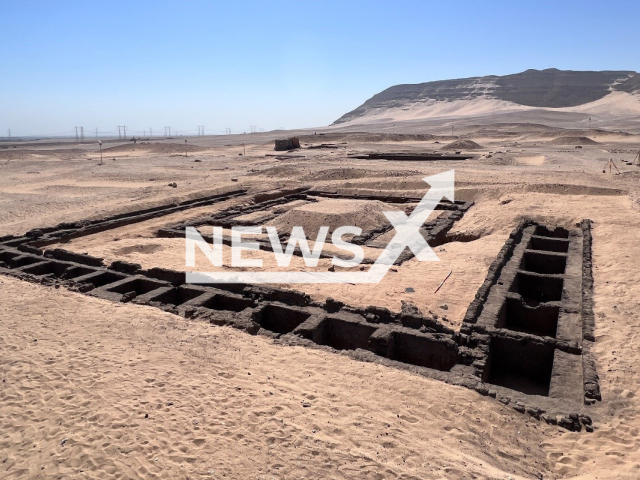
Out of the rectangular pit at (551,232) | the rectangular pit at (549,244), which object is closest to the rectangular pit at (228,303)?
the rectangular pit at (549,244)

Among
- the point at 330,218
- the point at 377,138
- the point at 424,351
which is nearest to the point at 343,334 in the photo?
the point at 424,351

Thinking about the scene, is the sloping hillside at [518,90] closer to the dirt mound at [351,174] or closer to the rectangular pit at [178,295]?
the dirt mound at [351,174]

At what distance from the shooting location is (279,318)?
934 cm

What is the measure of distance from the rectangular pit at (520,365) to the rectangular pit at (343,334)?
214 cm

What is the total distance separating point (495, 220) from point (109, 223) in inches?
537

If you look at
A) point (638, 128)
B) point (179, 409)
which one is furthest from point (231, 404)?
point (638, 128)

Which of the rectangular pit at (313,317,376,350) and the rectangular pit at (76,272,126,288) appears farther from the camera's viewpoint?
the rectangular pit at (76,272,126,288)

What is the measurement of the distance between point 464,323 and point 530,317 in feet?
6.81

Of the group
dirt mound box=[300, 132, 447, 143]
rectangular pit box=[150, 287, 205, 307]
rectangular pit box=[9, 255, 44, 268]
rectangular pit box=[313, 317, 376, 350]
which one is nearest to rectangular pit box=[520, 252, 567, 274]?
rectangular pit box=[313, 317, 376, 350]

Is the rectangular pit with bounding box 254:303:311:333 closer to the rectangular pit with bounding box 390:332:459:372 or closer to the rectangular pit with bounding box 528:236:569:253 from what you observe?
the rectangular pit with bounding box 390:332:459:372

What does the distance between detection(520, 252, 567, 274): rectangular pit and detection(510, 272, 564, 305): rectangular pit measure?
111cm

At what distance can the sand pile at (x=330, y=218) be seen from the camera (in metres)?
15.7

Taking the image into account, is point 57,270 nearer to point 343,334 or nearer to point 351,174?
point 343,334

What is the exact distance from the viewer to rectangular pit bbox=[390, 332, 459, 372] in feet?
25.2
